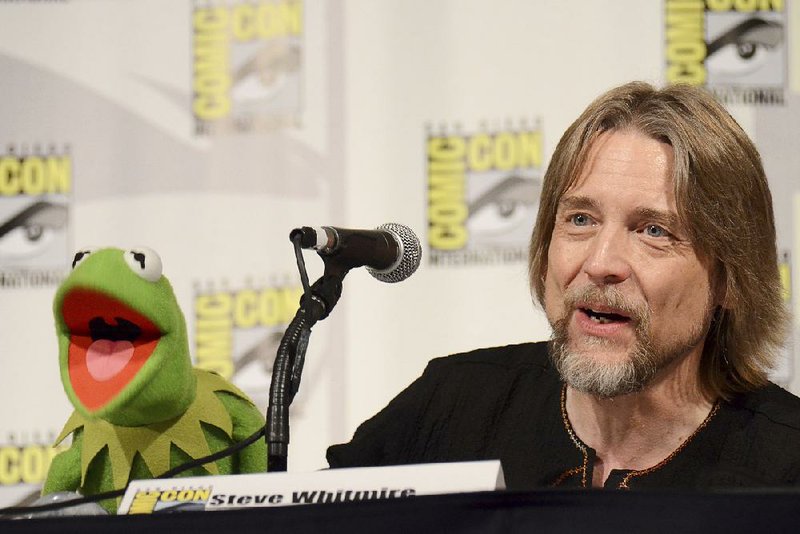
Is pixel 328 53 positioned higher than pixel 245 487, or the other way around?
pixel 328 53

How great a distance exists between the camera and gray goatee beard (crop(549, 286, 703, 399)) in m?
1.32

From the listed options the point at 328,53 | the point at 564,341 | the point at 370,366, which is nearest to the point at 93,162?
the point at 328,53

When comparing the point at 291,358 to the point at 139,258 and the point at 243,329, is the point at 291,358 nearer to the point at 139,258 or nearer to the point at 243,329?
the point at 139,258

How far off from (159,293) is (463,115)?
1.16m

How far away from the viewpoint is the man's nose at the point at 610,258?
132 cm

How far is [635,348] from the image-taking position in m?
1.33

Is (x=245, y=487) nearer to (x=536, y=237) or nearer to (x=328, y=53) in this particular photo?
(x=536, y=237)

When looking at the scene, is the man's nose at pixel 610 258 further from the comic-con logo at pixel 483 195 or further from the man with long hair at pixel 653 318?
the comic-con logo at pixel 483 195

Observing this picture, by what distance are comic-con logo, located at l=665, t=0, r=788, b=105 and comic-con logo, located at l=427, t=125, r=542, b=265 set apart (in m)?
0.37

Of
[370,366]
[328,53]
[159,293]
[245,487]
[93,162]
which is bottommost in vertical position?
[370,366]

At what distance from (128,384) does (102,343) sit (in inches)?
2.8

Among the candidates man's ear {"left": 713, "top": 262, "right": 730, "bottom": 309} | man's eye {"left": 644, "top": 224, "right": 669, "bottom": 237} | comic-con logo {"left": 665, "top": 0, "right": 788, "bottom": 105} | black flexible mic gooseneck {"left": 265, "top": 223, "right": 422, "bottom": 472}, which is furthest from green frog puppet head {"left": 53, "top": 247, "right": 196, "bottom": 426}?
comic-con logo {"left": 665, "top": 0, "right": 788, "bottom": 105}

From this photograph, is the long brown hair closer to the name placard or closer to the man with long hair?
the man with long hair


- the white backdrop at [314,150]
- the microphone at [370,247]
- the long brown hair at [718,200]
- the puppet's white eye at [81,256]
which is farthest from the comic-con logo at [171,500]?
the white backdrop at [314,150]
